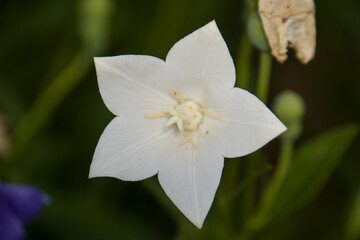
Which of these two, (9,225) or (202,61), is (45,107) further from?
(202,61)

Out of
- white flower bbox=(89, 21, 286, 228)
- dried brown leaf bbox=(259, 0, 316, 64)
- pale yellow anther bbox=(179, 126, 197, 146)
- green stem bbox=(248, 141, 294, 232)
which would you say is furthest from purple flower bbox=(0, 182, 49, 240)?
dried brown leaf bbox=(259, 0, 316, 64)

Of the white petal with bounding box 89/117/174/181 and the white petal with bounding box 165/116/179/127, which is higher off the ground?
the white petal with bounding box 165/116/179/127

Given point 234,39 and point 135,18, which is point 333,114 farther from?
point 135,18

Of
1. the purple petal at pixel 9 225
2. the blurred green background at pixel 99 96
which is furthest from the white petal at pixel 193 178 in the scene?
the blurred green background at pixel 99 96

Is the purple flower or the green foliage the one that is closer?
the purple flower

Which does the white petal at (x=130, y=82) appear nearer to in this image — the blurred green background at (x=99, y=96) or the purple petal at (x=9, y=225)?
the purple petal at (x=9, y=225)

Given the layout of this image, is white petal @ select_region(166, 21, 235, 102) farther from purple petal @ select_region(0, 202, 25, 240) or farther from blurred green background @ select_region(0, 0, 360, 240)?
blurred green background @ select_region(0, 0, 360, 240)

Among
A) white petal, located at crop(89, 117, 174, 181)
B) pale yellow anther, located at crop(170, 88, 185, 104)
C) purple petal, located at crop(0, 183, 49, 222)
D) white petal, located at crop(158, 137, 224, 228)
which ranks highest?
pale yellow anther, located at crop(170, 88, 185, 104)

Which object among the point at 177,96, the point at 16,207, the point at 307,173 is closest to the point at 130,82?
the point at 177,96

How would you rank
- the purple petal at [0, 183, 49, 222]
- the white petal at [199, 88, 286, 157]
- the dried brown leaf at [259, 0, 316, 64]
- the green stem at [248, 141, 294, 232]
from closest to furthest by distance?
the white petal at [199, 88, 286, 157]
the dried brown leaf at [259, 0, 316, 64]
the purple petal at [0, 183, 49, 222]
the green stem at [248, 141, 294, 232]
